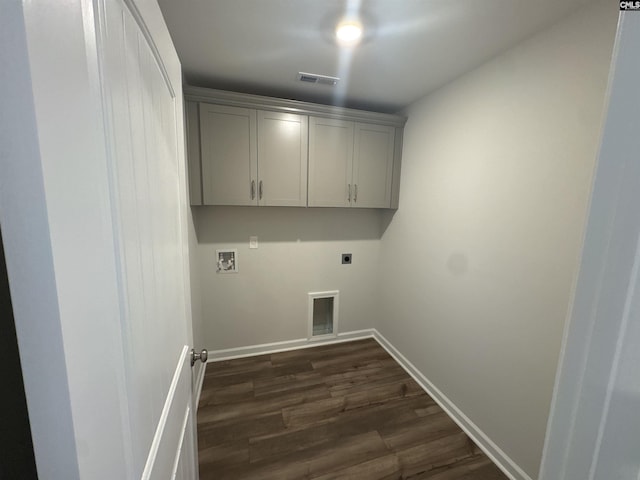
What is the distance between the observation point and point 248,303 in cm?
253

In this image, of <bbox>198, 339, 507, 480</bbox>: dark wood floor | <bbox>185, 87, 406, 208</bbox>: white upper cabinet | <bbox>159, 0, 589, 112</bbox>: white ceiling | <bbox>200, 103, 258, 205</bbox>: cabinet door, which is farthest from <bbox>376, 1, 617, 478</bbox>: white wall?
<bbox>200, 103, 258, 205</bbox>: cabinet door

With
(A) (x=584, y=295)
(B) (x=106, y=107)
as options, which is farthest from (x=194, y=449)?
(A) (x=584, y=295)

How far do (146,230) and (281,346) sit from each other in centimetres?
242

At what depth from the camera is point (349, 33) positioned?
138 cm

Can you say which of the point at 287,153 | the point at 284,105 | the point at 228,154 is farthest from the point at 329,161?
the point at 228,154

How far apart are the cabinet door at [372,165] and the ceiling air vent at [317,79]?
506 mm

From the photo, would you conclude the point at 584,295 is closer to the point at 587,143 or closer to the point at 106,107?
the point at 106,107

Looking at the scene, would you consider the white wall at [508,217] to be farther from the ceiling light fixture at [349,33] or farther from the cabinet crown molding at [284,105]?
the ceiling light fixture at [349,33]

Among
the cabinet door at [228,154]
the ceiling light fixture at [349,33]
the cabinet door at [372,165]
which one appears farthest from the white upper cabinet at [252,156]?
the ceiling light fixture at [349,33]

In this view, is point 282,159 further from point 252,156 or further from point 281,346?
point 281,346

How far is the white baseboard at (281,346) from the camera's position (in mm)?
2496

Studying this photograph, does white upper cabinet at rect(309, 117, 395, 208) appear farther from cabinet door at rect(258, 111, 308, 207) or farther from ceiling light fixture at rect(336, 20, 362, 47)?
ceiling light fixture at rect(336, 20, 362, 47)

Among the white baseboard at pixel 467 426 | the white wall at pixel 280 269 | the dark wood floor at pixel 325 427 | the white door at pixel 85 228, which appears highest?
the white door at pixel 85 228

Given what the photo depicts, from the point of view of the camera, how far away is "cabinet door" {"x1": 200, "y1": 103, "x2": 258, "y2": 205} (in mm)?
1981
